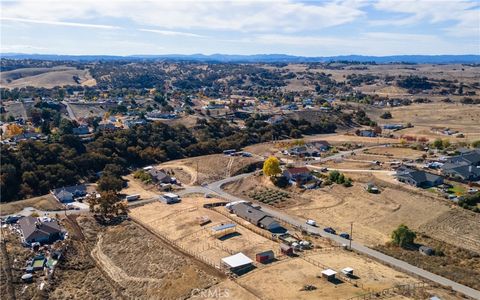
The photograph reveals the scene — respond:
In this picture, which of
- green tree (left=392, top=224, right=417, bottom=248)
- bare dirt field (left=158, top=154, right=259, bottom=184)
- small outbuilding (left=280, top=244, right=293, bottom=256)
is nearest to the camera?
small outbuilding (left=280, top=244, right=293, bottom=256)

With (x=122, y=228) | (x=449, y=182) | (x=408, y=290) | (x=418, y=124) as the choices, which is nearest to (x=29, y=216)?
(x=122, y=228)

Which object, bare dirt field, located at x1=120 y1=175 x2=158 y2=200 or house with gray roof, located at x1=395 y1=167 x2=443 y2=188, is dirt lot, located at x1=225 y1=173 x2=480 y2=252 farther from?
bare dirt field, located at x1=120 y1=175 x2=158 y2=200

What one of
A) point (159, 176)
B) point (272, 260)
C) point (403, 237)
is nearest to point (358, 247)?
Answer: point (403, 237)

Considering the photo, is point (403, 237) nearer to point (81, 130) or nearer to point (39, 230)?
point (39, 230)

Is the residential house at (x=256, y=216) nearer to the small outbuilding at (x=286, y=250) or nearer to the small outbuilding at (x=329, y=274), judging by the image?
the small outbuilding at (x=286, y=250)

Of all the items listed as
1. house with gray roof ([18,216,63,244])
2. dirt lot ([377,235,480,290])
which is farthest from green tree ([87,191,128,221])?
dirt lot ([377,235,480,290])

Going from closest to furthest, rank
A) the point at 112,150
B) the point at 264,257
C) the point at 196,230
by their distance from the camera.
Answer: the point at 264,257, the point at 196,230, the point at 112,150

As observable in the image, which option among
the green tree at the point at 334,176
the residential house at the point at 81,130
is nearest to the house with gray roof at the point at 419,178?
the green tree at the point at 334,176
